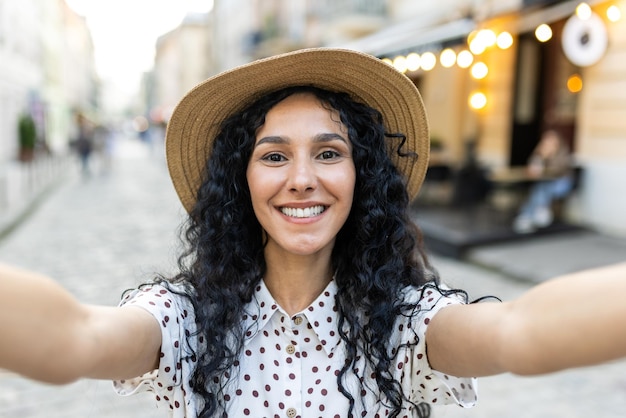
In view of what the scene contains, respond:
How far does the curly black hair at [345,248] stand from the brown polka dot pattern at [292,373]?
29 millimetres

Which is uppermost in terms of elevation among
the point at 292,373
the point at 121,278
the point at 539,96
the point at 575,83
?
the point at 575,83

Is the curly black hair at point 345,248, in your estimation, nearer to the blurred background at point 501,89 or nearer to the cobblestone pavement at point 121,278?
the cobblestone pavement at point 121,278

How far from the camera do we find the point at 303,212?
61.3 inches

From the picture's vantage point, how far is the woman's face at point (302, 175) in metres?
1.56

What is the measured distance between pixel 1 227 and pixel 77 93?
188 feet

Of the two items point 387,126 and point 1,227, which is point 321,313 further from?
point 1,227

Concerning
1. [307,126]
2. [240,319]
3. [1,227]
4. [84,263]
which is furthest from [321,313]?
[1,227]

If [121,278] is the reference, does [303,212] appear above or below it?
above

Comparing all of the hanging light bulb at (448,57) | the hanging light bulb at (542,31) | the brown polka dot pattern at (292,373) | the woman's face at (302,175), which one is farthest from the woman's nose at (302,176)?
the hanging light bulb at (448,57)

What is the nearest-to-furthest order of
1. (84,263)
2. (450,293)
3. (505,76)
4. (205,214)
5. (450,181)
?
(450,293) < (205,214) < (84,263) < (505,76) < (450,181)

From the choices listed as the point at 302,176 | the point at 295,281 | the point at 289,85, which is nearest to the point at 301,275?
the point at 295,281

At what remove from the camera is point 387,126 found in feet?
5.85

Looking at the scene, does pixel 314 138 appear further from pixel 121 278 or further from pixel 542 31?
pixel 542 31

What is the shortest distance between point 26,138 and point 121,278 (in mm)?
16078
